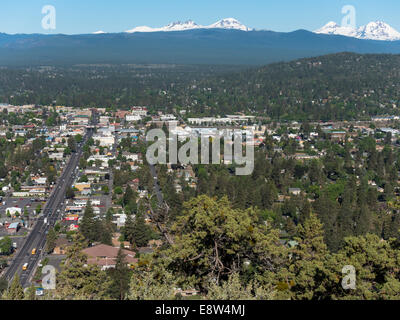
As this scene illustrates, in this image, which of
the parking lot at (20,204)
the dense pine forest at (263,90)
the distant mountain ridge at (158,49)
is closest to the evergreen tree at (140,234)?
the parking lot at (20,204)

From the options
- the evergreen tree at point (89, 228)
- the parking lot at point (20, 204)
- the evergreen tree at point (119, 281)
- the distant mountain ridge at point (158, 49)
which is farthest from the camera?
the distant mountain ridge at point (158, 49)

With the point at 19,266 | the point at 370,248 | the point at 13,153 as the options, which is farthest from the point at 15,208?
the point at 370,248

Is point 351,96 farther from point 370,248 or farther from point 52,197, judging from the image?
point 370,248

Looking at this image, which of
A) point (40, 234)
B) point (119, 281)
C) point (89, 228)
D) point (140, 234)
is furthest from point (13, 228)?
point (119, 281)

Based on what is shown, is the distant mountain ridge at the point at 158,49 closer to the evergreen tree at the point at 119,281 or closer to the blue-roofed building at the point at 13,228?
the blue-roofed building at the point at 13,228

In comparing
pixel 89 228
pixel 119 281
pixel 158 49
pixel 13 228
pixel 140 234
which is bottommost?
pixel 13 228

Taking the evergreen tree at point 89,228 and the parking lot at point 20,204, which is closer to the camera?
the evergreen tree at point 89,228

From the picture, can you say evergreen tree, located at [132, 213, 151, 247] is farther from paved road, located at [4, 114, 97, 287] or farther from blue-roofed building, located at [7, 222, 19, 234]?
blue-roofed building, located at [7, 222, 19, 234]

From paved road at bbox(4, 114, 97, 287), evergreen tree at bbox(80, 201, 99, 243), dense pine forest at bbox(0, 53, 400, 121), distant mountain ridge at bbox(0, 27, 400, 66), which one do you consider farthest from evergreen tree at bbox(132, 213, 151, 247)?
distant mountain ridge at bbox(0, 27, 400, 66)

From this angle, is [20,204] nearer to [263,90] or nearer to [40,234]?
[40,234]

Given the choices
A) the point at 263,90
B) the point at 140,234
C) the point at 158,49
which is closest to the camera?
the point at 140,234
